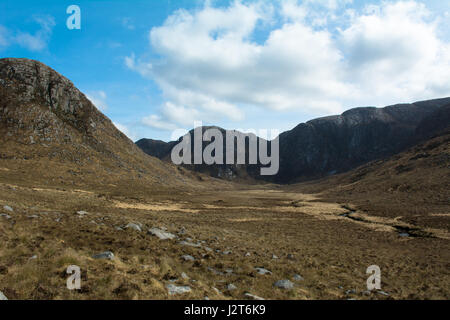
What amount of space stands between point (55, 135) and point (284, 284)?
10256cm

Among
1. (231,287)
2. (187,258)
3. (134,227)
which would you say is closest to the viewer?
(231,287)

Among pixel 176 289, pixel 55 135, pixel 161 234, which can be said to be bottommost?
pixel 161 234

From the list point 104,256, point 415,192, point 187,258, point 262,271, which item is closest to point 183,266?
point 187,258

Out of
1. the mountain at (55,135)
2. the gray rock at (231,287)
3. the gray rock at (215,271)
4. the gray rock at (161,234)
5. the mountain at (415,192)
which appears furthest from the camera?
the mountain at (55,135)

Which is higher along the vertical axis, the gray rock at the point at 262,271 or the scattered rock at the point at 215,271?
the scattered rock at the point at 215,271

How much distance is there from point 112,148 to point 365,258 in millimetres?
110433

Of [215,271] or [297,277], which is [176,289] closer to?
[215,271]

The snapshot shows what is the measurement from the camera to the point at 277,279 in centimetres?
1192

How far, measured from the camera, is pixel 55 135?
288 ft

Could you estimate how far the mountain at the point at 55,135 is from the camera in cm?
7044

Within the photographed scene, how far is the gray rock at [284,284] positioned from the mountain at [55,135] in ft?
220

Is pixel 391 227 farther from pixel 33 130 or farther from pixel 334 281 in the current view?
pixel 33 130

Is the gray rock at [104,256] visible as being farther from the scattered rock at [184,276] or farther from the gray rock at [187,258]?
the gray rock at [187,258]

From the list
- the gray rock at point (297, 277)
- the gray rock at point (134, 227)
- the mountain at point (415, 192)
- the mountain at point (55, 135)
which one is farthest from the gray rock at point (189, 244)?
the mountain at point (55, 135)
